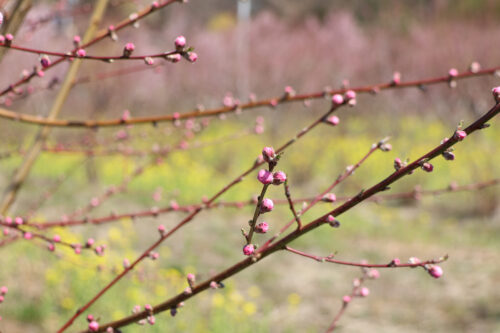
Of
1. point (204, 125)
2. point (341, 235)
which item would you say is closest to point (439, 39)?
point (341, 235)

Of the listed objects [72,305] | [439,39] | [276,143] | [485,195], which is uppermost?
[439,39]

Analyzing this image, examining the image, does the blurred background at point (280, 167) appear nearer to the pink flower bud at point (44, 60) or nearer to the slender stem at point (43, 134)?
the slender stem at point (43, 134)

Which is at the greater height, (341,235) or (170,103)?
(170,103)

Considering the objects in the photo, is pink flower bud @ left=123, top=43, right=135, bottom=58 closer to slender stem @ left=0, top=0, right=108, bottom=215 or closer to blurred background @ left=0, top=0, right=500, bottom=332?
blurred background @ left=0, top=0, right=500, bottom=332

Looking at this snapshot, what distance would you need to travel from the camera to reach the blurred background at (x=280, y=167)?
4.51 m

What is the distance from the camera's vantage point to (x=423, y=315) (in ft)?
17.0

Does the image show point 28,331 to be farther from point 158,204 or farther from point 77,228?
point 158,204

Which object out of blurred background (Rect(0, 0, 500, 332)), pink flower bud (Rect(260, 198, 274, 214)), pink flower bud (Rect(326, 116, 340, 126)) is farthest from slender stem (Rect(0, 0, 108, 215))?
pink flower bud (Rect(260, 198, 274, 214))

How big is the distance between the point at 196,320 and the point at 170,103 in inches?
758

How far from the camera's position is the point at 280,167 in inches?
453

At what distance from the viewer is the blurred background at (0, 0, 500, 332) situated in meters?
4.51

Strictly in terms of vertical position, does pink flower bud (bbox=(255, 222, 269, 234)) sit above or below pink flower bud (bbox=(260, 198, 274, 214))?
below


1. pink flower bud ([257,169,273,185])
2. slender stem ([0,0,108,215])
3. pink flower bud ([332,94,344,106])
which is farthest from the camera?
slender stem ([0,0,108,215])

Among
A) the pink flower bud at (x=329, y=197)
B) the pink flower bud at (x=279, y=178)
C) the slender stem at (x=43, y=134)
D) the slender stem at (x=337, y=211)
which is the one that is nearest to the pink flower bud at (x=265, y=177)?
the pink flower bud at (x=279, y=178)
